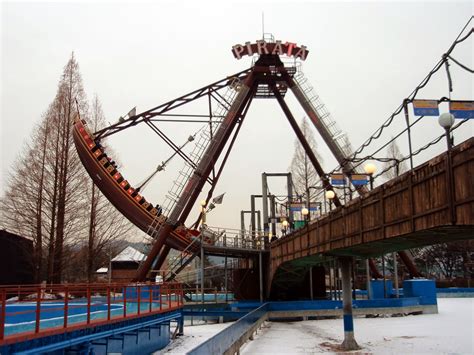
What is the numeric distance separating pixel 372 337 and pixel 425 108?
13.5 metres

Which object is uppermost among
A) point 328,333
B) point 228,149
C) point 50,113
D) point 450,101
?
point 50,113

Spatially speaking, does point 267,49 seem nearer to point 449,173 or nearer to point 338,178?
A: point 338,178

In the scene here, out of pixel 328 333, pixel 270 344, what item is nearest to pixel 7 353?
pixel 270 344

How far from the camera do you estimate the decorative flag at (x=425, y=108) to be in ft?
32.8

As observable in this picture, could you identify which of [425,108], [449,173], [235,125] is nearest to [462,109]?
[425,108]

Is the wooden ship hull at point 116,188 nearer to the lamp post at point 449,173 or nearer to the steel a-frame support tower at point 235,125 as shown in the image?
the steel a-frame support tower at point 235,125

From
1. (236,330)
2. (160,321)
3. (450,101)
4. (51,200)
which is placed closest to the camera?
(450,101)

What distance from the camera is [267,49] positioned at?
3434 cm

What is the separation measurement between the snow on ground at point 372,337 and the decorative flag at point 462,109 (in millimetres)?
9901

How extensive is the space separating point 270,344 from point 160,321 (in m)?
4.60

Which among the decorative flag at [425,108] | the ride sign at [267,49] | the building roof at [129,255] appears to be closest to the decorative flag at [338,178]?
the decorative flag at [425,108]

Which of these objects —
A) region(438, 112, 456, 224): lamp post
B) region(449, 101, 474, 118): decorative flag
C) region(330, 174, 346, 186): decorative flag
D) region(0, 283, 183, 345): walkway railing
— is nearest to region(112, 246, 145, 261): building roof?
region(0, 283, 183, 345): walkway railing

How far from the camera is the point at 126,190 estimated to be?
3200 cm

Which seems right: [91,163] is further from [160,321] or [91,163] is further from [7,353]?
[7,353]
